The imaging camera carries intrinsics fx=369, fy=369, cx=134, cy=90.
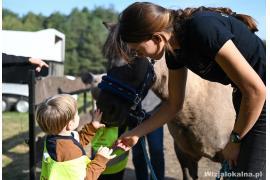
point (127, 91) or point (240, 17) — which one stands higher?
point (240, 17)

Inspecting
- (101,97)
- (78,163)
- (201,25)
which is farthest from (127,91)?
(201,25)

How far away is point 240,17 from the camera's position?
1660 millimetres

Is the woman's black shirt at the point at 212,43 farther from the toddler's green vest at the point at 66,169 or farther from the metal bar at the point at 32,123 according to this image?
the metal bar at the point at 32,123

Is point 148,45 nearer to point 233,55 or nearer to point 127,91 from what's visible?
point 233,55

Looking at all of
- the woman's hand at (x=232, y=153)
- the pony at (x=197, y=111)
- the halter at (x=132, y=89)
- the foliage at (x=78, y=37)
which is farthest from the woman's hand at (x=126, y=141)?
the foliage at (x=78, y=37)

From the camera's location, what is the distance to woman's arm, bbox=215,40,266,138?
1.36m

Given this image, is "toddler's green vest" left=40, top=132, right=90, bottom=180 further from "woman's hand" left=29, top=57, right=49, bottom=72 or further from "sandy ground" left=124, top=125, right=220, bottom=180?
"sandy ground" left=124, top=125, right=220, bottom=180

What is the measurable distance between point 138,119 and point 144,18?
1100 mm

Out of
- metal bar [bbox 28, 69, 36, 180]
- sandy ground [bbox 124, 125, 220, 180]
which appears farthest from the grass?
metal bar [bbox 28, 69, 36, 180]

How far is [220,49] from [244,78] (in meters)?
0.14

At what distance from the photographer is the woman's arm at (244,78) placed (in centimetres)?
136

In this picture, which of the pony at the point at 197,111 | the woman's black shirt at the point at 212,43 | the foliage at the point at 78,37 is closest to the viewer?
the woman's black shirt at the point at 212,43

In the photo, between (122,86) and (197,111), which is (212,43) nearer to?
(122,86)
